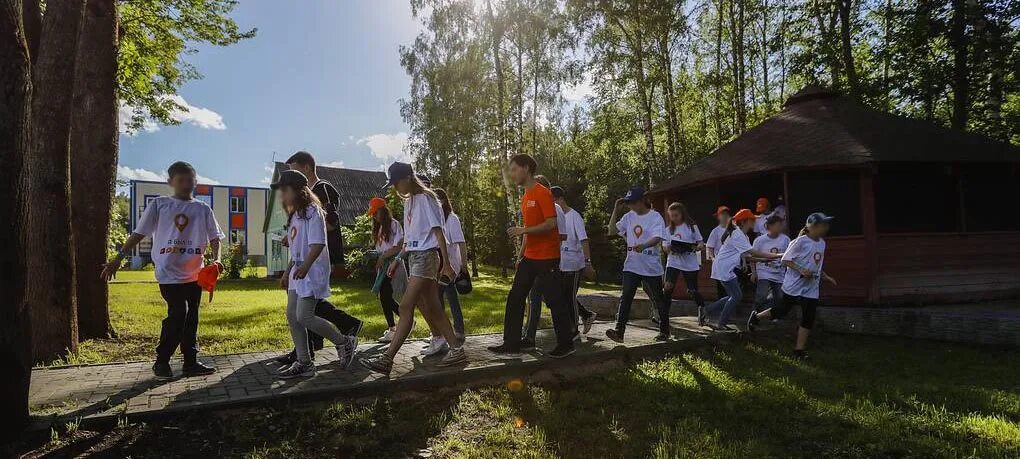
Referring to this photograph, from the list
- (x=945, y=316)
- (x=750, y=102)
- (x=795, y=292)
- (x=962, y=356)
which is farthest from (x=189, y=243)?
(x=750, y=102)

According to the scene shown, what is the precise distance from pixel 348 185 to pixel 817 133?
3185cm

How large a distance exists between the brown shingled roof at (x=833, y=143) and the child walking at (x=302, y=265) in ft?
32.8

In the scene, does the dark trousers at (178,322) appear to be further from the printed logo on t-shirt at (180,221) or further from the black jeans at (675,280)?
the black jeans at (675,280)

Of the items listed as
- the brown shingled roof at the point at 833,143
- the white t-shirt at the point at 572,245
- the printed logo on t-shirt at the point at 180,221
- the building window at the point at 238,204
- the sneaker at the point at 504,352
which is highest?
the building window at the point at 238,204

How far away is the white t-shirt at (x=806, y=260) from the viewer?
6.77 metres

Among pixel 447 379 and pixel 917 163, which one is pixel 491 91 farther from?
pixel 447 379

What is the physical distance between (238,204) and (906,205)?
55.8 metres

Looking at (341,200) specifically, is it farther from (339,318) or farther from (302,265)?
(302,265)

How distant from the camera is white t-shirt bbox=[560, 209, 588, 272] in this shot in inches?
278

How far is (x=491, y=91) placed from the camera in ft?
93.6

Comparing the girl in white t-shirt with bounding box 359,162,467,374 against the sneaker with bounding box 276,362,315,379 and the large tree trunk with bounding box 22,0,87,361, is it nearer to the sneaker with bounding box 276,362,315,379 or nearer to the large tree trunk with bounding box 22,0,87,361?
the sneaker with bounding box 276,362,315,379

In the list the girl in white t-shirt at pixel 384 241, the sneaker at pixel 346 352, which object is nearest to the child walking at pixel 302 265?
the sneaker at pixel 346 352

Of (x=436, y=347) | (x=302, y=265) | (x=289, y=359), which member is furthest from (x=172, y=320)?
(x=436, y=347)

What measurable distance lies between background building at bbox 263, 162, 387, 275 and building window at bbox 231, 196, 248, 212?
711 inches
